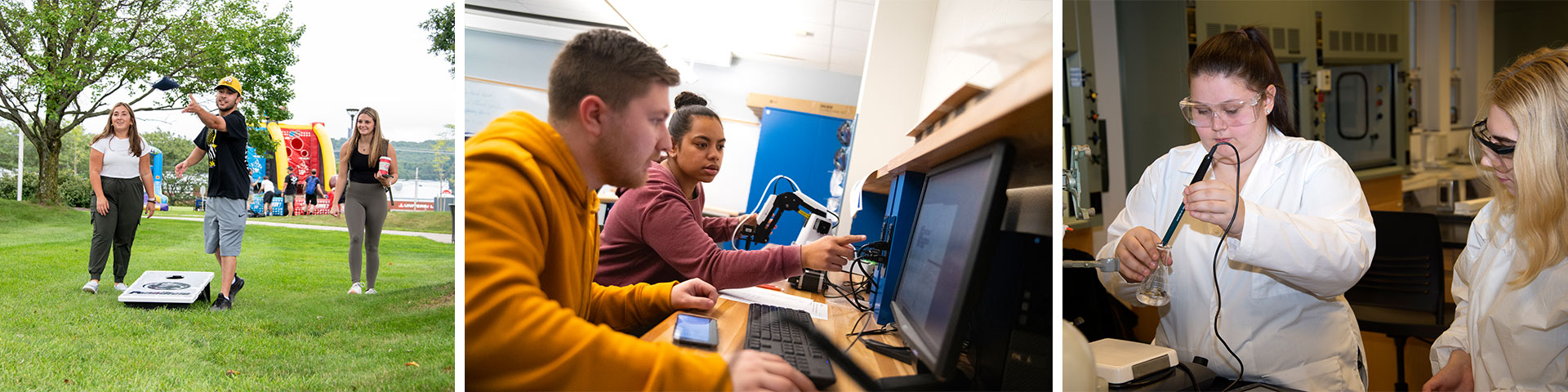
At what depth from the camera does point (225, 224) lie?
3.52 metres

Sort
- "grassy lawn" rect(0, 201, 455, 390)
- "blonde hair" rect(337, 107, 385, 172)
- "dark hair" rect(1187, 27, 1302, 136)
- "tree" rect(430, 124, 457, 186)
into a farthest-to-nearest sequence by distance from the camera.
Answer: "blonde hair" rect(337, 107, 385, 172) < "grassy lawn" rect(0, 201, 455, 390) < "tree" rect(430, 124, 457, 186) < "dark hair" rect(1187, 27, 1302, 136)

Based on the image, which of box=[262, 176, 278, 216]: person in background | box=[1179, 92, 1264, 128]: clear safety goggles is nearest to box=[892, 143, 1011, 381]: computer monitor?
box=[1179, 92, 1264, 128]: clear safety goggles

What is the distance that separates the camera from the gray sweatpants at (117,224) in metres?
3.45

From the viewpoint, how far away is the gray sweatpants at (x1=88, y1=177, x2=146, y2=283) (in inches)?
136

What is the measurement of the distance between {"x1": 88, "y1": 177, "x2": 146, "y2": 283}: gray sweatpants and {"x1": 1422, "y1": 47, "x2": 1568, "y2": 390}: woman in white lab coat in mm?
4731

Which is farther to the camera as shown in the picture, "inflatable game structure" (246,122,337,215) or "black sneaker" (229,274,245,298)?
"inflatable game structure" (246,122,337,215)

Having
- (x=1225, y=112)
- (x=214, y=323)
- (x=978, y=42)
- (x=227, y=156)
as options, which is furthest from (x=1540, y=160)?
(x=214, y=323)

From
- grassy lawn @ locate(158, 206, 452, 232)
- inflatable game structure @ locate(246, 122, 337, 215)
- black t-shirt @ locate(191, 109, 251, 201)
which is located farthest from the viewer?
inflatable game structure @ locate(246, 122, 337, 215)

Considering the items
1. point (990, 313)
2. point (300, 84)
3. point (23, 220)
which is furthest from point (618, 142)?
point (23, 220)

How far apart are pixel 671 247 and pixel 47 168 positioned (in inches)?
175

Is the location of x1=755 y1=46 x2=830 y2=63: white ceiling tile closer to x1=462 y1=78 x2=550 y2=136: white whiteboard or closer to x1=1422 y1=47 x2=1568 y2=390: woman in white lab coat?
x1=462 y1=78 x2=550 y2=136: white whiteboard

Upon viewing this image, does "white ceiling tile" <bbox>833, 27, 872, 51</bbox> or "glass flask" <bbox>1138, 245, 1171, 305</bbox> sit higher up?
"white ceiling tile" <bbox>833, 27, 872, 51</bbox>

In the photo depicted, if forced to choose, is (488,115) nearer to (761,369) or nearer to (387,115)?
(761,369)

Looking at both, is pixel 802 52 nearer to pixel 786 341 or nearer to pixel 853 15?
pixel 853 15
